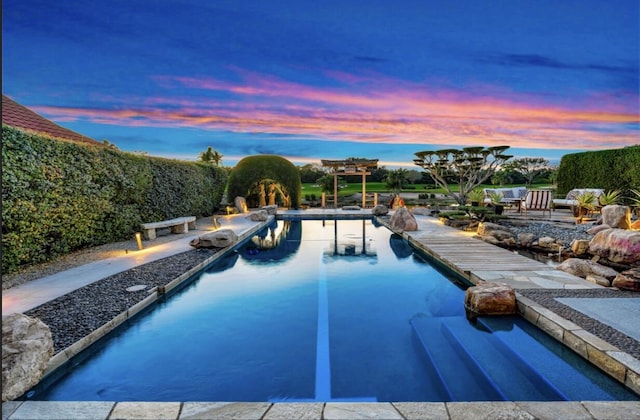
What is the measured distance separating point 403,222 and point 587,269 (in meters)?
6.04

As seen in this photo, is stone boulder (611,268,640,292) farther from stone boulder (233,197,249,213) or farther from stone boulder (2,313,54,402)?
stone boulder (233,197,249,213)

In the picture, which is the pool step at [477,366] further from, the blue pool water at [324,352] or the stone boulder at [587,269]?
the stone boulder at [587,269]

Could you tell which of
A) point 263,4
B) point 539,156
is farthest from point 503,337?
point 539,156

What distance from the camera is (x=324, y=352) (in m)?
3.99

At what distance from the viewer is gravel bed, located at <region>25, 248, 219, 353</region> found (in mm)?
3744

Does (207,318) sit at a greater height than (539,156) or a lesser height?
lesser

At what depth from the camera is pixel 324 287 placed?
6.39 metres

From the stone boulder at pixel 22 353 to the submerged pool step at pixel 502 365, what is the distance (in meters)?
4.19

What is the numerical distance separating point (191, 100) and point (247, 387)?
13.4 metres

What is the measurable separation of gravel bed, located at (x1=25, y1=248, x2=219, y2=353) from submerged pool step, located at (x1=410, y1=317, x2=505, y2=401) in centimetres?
383

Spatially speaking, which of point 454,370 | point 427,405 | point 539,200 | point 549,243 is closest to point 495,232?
point 549,243

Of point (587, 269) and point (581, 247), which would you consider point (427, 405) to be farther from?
point (581, 247)

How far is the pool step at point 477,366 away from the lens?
3.12 metres

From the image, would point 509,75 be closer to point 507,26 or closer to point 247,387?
point 507,26
